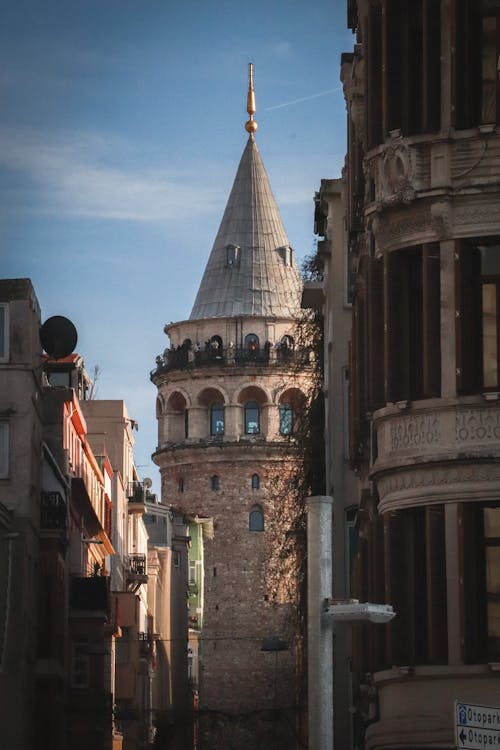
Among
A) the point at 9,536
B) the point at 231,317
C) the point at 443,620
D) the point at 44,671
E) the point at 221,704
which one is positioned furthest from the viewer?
the point at 231,317

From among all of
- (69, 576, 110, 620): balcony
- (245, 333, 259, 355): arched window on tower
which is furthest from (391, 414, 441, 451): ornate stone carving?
(245, 333, 259, 355): arched window on tower

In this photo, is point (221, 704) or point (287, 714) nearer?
point (287, 714)

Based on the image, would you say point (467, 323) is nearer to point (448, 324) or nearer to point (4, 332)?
point (448, 324)

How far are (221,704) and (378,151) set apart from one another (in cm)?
9290

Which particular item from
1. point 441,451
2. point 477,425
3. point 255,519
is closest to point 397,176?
point 477,425

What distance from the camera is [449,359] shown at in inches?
1053

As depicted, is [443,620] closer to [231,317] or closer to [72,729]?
[72,729]

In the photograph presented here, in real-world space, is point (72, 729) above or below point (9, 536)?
below

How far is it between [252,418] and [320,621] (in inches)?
4280

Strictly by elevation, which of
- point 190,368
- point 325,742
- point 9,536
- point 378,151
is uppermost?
point 190,368

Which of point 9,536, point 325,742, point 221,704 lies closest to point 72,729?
point 9,536

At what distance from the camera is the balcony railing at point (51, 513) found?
5097 cm

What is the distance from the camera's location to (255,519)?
125 meters

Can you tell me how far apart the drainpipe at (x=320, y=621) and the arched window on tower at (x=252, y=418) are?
10731 cm
